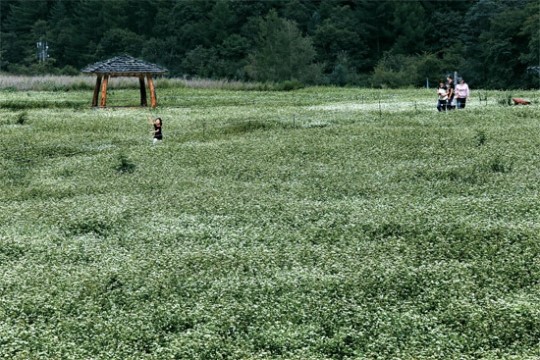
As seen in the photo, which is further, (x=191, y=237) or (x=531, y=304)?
(x=191, y=237)

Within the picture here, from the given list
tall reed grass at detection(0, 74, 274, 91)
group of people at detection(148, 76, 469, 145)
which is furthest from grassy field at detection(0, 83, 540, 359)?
tall reed grass at detection(0, 74, 274, 91)

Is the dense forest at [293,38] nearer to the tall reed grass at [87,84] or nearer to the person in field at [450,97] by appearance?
the tall reed grass at [87,84]

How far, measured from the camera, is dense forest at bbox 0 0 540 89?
9450 cm

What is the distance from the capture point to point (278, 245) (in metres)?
19.1

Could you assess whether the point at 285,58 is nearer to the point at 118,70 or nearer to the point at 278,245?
the point at 118,70

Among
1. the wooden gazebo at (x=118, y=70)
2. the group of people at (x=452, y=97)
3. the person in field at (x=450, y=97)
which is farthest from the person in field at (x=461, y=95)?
the wooden gazebo at (x=118, y=70)

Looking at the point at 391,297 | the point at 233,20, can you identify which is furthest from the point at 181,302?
the point at 233,20

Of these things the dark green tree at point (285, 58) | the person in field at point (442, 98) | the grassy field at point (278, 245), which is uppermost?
the dark green tree at point (285, 58)

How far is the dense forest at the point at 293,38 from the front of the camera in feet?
310

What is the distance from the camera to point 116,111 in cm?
4969

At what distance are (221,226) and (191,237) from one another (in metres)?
1.24

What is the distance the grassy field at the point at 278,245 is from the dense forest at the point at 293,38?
60.9m

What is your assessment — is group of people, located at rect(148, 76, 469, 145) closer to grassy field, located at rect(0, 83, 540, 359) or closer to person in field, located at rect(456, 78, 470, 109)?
person in field, located at rect(456, 78, 470, 109)

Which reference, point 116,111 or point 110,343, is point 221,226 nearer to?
point 110,343
